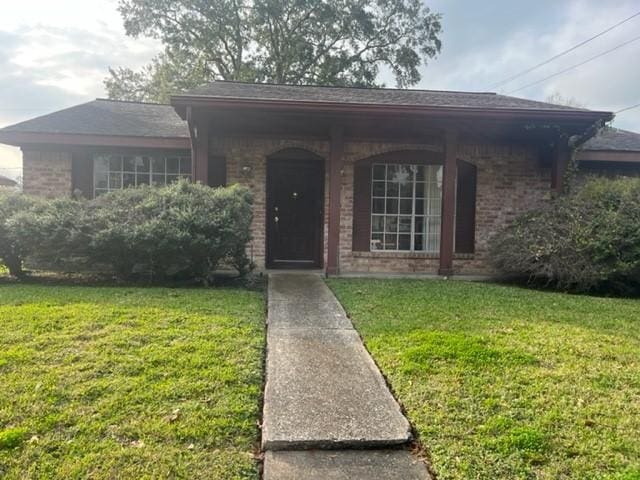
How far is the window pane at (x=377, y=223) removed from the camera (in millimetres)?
10023

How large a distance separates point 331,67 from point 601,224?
56.6 feet

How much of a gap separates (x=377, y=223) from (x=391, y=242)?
525 millimetres

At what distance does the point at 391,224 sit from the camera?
10.1m

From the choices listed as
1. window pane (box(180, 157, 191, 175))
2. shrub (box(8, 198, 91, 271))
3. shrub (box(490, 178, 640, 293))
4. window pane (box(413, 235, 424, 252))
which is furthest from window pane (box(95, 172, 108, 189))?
shrub (box(490, 178, 640, 293))

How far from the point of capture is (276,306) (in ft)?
19.3

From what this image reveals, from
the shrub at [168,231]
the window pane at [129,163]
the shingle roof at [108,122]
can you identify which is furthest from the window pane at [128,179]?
the shrub at [168,231]

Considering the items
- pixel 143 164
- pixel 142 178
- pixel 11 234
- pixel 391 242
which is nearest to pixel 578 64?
pixel 391 242

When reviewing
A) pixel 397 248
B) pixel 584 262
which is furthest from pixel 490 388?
pixel 397 248

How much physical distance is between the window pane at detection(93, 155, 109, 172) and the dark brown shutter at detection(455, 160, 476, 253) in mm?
7689

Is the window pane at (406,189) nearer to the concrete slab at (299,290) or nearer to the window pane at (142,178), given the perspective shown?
the concrete slab at (299,290)

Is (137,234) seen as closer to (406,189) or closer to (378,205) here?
(378,205)

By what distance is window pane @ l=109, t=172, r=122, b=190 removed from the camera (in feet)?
33.1

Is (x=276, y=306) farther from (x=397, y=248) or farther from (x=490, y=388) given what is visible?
(x=397, y=248)

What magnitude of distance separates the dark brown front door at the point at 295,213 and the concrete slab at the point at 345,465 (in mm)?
7516
